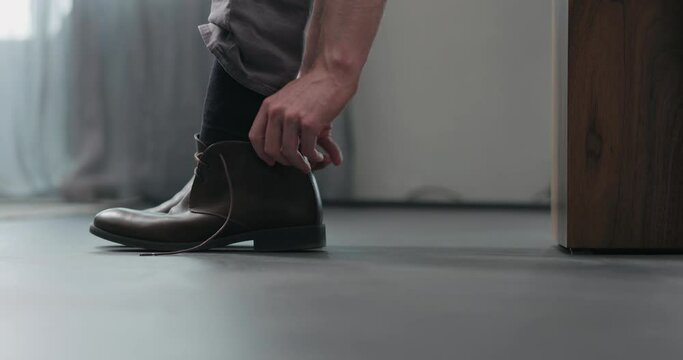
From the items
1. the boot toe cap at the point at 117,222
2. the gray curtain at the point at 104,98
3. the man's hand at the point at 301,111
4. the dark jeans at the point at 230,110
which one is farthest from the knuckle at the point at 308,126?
the gray curtain at the point at 104,98

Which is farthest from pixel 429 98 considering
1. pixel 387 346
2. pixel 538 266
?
pixel 387 346

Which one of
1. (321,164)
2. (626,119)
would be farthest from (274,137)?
(626,119)

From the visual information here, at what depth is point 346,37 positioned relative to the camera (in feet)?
3.00

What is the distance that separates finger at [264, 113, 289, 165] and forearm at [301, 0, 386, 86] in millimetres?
74

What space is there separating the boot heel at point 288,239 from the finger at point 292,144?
90 millimetres

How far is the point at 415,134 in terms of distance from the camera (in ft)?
7.40

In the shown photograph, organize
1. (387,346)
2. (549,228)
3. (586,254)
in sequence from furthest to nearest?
(549,228)
(586,254)
(387,346)

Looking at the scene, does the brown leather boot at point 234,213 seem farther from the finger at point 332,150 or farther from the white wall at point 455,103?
the white wall at point 455,103

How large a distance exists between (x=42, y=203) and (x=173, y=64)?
51 centimetres

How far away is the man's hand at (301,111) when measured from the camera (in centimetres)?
91

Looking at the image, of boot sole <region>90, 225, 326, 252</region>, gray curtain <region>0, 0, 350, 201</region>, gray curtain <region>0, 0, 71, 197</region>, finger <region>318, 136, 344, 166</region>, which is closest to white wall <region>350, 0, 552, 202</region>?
gray curtain <region>0, 0, 350, 201</region>

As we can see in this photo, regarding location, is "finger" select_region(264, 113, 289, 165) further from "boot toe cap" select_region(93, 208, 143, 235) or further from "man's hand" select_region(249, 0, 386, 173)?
"boot toe cap" select_region(93, 208, 143, 235)

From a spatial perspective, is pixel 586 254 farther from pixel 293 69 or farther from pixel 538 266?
pixel 293 69

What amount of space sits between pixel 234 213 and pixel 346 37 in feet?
0.83
